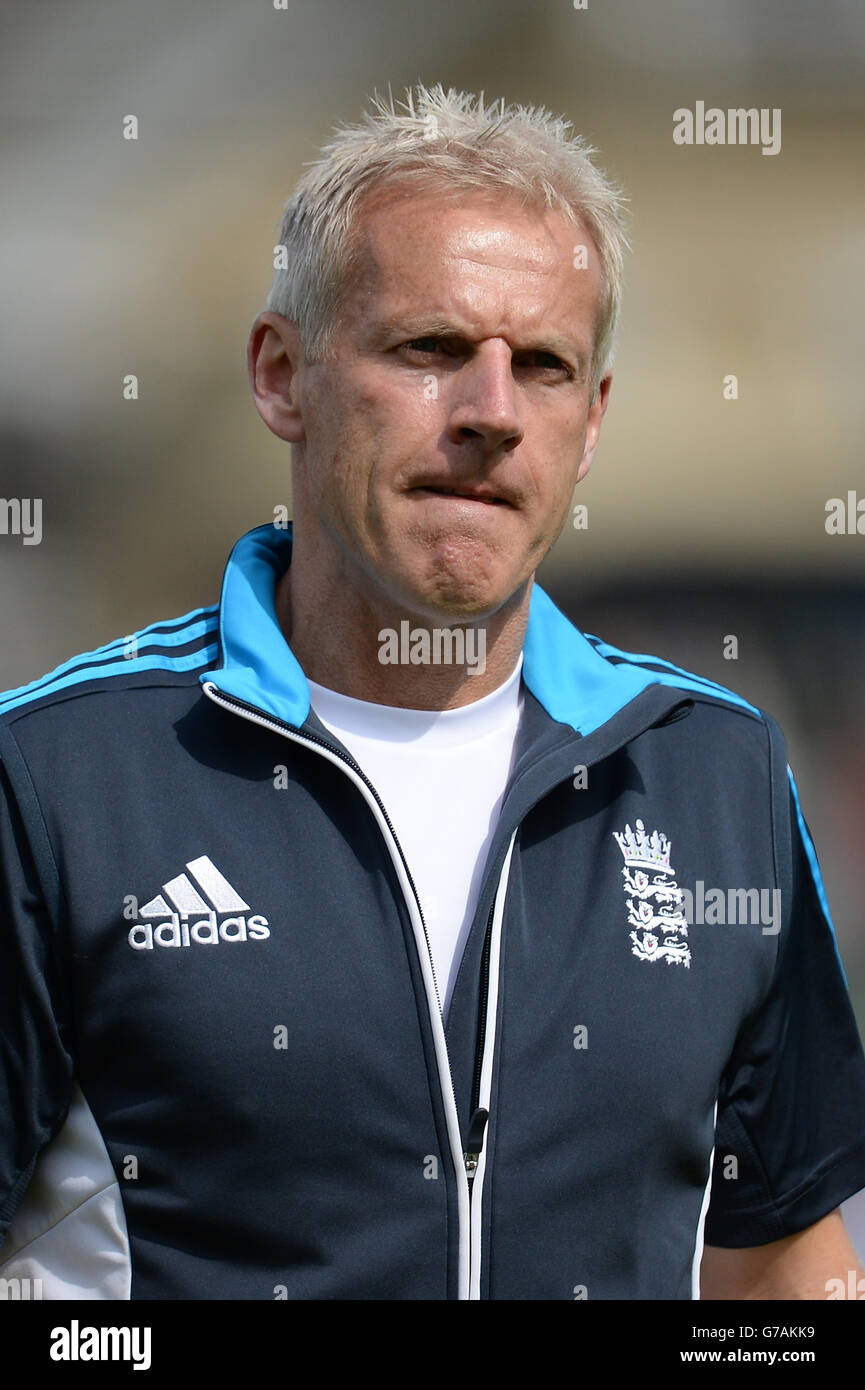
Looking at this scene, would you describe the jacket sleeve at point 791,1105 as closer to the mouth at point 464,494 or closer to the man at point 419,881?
the man at point 419,881

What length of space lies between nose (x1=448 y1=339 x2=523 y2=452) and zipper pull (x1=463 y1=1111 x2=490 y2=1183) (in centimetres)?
82

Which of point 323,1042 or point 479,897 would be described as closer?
point 323,1042

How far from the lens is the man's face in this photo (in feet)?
5.85

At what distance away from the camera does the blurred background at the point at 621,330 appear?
4406 mm

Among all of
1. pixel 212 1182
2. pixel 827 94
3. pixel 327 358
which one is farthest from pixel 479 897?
pixel 827 94

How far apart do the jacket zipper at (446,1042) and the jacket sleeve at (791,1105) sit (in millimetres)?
452

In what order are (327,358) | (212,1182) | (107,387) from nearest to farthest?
1. (212,1182)
2. (327,358)
3. (107,387)

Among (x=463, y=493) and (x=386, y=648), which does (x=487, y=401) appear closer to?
(x=463, y=493)

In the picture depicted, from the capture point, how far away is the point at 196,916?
165cm

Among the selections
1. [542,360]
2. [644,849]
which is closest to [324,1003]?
[644,849]

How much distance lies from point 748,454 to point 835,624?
27.7 inches

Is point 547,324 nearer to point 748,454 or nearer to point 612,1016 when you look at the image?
point 612,1016

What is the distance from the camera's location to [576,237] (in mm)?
1904

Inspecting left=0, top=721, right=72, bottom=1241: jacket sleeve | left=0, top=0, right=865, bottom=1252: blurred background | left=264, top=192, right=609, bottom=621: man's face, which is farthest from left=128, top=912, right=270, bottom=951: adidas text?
left=0, top=0, right=865, bottom=1252: blurred background
